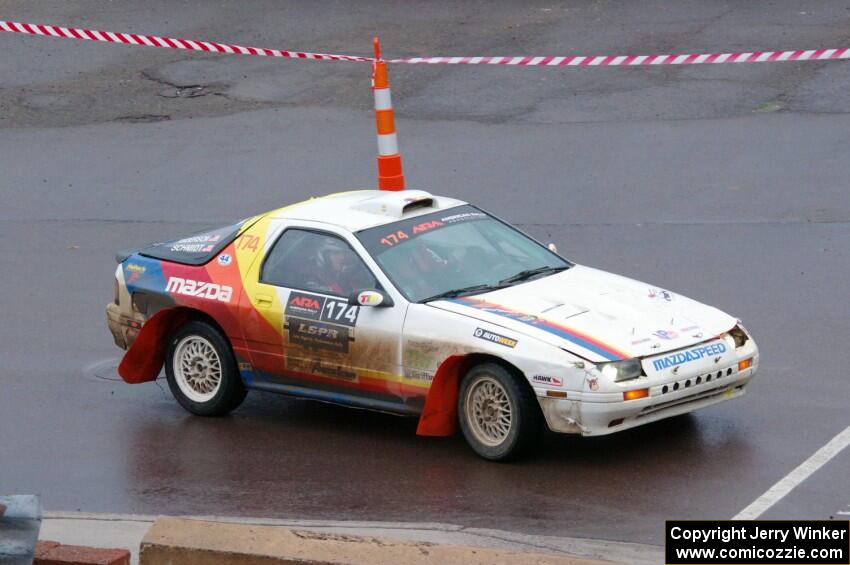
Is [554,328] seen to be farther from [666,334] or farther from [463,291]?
[463,291]

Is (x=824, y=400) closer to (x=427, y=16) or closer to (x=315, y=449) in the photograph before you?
(x=315, y=449)

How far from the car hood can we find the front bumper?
8.4 inches

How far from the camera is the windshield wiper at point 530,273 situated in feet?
30.7

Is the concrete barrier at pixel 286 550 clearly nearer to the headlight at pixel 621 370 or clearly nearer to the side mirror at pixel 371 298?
the headlight at pixel 621 370

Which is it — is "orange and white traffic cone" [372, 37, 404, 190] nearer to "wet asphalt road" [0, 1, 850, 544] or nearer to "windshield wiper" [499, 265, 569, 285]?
"wet asphalt road" [0, 1, 850, 544]

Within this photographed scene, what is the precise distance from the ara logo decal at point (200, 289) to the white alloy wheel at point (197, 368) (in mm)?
300

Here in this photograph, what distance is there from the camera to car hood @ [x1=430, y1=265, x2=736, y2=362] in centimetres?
838

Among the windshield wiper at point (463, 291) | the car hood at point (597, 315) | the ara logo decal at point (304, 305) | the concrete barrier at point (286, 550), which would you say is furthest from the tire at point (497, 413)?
the concrete barrier at point (286, 550)

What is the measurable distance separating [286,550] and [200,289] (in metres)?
3.94

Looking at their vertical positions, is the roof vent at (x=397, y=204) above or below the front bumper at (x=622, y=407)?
above

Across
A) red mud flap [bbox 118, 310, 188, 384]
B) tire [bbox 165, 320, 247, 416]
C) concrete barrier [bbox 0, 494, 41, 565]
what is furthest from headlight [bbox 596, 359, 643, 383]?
concrete barrier [bbox 0, 494, 41, 565]

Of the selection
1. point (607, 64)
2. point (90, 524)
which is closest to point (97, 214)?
point (607, 64)

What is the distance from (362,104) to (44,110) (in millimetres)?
3997
